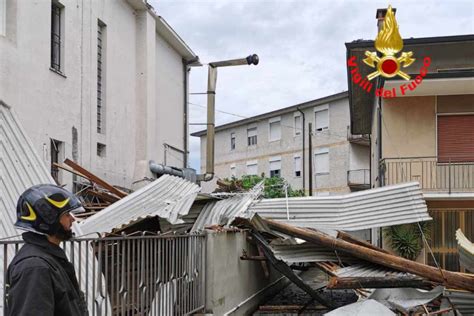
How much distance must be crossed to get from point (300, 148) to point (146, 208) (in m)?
34.1

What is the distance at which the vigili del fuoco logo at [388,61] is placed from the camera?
416 inches

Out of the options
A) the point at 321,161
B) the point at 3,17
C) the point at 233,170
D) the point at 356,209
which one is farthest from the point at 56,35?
the point at 233,170

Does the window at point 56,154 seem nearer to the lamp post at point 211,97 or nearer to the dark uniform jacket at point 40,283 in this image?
the lamp post at point 211,97

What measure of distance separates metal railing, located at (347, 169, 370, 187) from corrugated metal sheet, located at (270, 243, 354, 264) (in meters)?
26.7

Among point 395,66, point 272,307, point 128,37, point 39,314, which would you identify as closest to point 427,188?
point 395,66

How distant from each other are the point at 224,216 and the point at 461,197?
9.80m

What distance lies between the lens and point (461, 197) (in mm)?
16703

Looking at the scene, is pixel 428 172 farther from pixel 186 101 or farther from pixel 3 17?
pixel 3 17

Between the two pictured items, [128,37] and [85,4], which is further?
[128,37]

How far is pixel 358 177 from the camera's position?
36.5 meters

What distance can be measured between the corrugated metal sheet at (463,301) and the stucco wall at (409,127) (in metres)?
9.30

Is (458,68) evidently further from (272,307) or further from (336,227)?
(272,307)

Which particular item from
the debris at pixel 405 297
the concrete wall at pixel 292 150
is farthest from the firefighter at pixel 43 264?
the concrete wall at pixel 292 150

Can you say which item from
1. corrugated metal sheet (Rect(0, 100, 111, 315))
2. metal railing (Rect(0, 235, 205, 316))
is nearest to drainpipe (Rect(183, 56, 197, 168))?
metal railing (Rect(0, 235, 205, 316))
